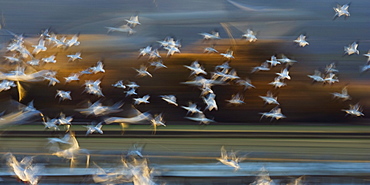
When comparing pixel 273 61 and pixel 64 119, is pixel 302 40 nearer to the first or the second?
pixel 273 61

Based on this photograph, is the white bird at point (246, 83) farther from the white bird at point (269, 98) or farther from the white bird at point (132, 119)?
the white bird at point (132, 119)

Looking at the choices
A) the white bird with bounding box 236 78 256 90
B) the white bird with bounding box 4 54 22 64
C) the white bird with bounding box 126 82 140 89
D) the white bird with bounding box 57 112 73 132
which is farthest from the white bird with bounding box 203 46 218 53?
the white bird with bounding box 4 54 22 64

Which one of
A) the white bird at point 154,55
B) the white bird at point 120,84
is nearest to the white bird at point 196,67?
the white bird at point 154,55

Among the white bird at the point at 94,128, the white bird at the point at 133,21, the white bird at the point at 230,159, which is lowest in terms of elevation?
the white bird at the point at 230,159

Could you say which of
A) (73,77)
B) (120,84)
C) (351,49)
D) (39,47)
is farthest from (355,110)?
(39,47)

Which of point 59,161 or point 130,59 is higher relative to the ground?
point 130,59

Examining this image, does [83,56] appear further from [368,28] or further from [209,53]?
[368,28]

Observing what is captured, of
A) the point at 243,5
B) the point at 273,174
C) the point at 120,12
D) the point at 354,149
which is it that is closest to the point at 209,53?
the point at 243,5

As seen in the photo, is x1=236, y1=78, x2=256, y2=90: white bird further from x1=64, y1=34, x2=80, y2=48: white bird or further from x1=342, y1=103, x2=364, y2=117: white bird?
x1=64, y1=34, x2=80, y2=48: white bird
